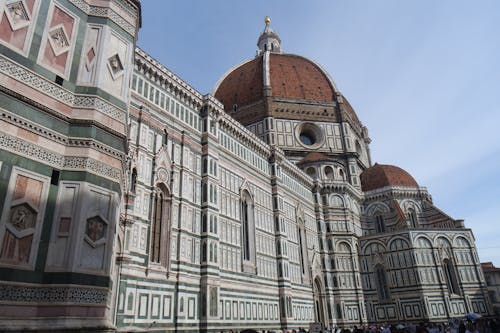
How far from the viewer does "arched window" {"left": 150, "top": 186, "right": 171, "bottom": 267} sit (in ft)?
58.9

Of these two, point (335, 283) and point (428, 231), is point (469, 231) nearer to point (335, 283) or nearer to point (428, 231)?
point (428, 231)

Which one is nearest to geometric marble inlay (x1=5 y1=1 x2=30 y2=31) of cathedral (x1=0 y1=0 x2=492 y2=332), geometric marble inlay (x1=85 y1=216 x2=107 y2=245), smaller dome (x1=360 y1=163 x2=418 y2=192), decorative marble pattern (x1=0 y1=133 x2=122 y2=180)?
cathedral (x1=0 y1=0 x2=492 y2=332)

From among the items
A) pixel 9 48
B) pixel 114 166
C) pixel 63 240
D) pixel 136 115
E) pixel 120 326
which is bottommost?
pixel 120 326

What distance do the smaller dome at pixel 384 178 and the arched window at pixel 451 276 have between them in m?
10.1

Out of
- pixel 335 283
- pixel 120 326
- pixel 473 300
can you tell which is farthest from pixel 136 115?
pixel 473 300

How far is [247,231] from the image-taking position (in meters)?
25.7

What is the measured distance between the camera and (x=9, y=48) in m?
6.26

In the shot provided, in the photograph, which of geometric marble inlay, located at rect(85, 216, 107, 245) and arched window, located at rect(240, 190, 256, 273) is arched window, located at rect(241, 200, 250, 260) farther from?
geometric marble inlay, located at rect(85, 216, 107, 245)

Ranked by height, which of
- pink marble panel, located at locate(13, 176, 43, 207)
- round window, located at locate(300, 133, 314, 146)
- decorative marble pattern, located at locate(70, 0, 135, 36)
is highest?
round window, located at locate(300, 133, 314, 146)

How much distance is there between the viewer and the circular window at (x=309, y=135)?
43.9 metres

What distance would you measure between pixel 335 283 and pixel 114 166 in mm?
30829

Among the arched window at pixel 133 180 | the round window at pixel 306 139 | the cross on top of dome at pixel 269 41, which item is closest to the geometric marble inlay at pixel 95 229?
the arched window at pixel 133 180

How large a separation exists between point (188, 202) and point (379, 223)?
27.5 metres

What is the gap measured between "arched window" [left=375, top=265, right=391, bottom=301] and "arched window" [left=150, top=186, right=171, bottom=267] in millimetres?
25339
